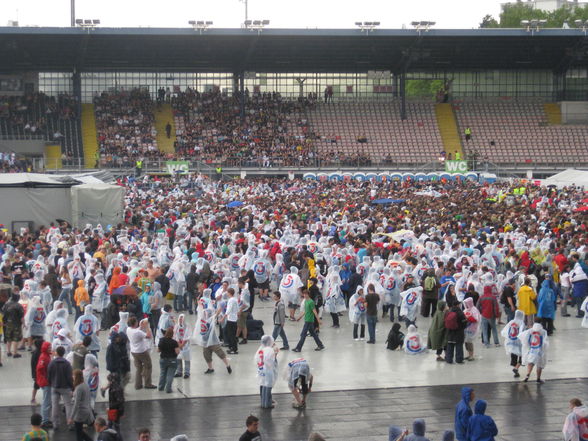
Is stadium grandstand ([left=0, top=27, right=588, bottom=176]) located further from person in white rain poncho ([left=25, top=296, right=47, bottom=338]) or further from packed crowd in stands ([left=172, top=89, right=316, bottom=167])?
person in white rain poncho ([left=25, top=296, right=47, bottom=338])

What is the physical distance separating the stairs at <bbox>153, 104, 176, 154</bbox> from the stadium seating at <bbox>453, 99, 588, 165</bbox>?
1871 cm

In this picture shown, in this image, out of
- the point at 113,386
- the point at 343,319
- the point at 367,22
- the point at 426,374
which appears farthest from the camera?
the point at 367,22

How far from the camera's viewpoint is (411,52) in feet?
195

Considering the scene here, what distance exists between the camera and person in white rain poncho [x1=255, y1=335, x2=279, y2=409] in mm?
13203

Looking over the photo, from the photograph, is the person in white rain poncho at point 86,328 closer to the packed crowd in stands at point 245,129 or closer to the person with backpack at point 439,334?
the person with backpack at point 439,334

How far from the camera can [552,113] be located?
6425cm

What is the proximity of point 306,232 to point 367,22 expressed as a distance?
32242mm

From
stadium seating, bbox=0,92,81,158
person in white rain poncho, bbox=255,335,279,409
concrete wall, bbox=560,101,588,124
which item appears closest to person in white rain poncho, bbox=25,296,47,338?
person in white rain poncho, bbox=255,335,279,409

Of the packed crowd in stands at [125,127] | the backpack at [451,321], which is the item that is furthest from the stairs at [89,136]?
the backpack at [451,321]

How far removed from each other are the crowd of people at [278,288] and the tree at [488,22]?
259ft

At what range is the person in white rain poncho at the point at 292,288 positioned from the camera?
63.2ft

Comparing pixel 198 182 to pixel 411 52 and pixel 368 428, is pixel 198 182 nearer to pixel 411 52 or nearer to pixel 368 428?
pixel 411 52

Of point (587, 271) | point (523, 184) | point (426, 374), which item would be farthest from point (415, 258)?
point (523, 184)

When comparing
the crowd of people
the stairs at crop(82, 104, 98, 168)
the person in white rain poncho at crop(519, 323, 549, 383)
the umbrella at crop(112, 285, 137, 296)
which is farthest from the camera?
the stairs at crop(82, 104, 98, 168)
